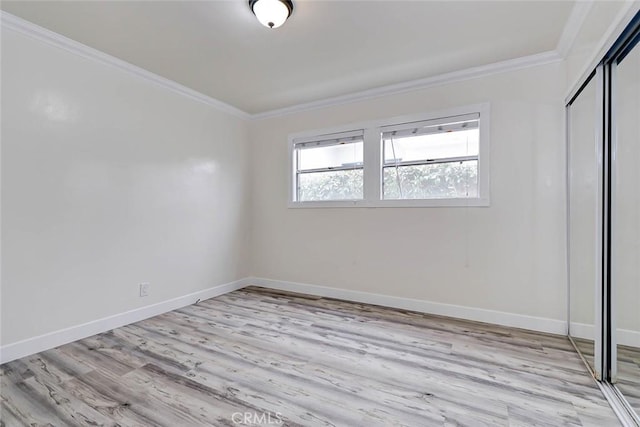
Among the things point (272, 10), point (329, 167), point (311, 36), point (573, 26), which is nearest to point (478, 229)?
point (573, 26)

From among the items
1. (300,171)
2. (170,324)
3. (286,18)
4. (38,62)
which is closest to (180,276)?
(170,324)

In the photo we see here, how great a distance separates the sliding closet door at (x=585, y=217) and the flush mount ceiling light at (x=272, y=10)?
208 cm

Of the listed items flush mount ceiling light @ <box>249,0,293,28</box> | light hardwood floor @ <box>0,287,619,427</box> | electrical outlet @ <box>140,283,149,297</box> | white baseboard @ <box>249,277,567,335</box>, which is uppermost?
flush mount ceiling light @ <box>249,0,293,28</box>

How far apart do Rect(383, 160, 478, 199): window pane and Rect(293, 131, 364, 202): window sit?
405mm

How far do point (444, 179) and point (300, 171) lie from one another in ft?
6.31

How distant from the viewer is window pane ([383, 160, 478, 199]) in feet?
10.2

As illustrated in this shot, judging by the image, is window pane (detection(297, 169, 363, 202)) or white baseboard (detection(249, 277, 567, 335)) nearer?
white baseboard (detection(249, 277, 567, 335))

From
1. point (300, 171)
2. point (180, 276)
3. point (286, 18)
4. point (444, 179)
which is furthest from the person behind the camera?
point (300, 171)

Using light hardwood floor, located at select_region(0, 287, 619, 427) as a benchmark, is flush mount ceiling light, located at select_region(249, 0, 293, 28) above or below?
above

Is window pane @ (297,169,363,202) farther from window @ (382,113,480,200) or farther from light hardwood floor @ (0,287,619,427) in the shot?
light hardwood floor @ (0,287,619,427)

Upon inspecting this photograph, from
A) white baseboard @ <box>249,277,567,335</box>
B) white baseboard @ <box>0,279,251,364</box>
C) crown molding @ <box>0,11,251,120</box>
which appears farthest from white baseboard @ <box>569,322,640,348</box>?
crown molding @ <box>0,11,251,120</box>

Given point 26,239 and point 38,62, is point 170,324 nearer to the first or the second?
point 26,239

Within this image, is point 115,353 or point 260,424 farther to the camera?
point 115,353

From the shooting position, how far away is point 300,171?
4.22 metres
